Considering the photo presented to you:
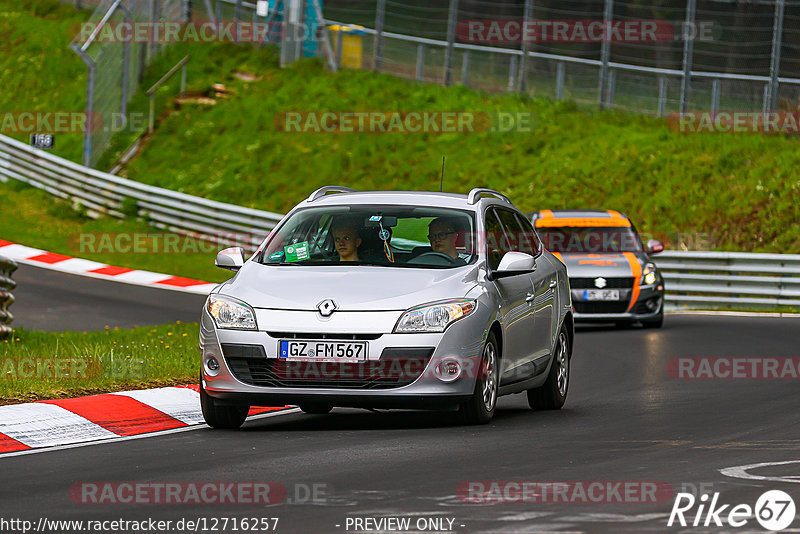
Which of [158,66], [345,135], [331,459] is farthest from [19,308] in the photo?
[158,66]

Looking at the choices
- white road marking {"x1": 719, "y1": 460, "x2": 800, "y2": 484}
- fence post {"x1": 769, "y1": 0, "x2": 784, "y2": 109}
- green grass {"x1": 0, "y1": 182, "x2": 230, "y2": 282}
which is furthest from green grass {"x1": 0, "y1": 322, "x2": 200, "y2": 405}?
fence post {"x1": 769, "y1": 0, "x2": 784, "y2": 109}

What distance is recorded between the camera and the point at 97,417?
1039 cm

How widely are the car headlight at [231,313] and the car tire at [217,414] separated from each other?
0.48 m

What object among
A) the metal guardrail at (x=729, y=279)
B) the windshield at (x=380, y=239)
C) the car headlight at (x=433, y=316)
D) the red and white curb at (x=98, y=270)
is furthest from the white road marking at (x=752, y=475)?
the metal guardrail at (x=729, y=279)

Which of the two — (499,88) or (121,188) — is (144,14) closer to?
(121,188)

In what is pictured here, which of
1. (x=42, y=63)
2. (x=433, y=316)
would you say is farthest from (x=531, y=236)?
(x=42, y=63)

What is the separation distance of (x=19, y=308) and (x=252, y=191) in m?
13.7

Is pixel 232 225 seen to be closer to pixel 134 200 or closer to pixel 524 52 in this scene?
pixel 134 200

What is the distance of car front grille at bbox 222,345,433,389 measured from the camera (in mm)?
9797

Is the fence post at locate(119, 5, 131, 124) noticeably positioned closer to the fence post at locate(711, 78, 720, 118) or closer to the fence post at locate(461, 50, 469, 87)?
the fence post at locate(461, 50, 469, 87)

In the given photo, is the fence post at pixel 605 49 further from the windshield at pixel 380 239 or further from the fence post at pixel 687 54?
the windshield at pixel 380 239

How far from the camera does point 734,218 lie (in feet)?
99.9

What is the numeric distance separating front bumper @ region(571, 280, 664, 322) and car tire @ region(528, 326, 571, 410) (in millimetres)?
9239

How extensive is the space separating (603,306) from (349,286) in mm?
11943
